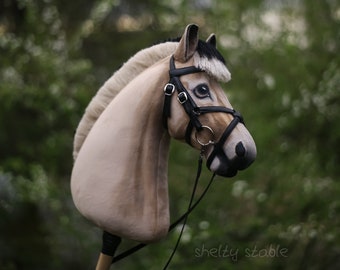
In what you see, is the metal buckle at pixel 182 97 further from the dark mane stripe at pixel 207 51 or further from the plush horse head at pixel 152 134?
the dark mane stripe at pixel 207 51

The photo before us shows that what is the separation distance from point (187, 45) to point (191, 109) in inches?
7.8

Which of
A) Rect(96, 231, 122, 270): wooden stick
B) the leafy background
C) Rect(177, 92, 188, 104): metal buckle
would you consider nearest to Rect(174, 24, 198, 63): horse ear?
Rect(177, 92, 188, 104): metal buckle

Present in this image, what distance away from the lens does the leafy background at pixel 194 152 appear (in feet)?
11.0

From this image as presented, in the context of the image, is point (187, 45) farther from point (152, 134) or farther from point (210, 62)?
point (152, 134)

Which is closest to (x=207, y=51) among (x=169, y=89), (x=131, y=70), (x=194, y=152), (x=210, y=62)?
(x=210, y=62)

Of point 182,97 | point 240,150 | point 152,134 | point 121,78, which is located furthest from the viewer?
point 121,78

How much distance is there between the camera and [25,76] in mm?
4059

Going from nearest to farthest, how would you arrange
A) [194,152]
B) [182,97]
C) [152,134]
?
[182,97] < [152,134] < [194,152]

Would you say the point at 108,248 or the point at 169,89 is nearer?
the point at 169,89

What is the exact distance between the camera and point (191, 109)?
159cm

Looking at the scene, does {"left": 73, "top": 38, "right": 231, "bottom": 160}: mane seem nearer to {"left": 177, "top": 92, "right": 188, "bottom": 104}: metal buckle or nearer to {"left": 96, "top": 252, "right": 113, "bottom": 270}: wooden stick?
{"left": 177, "top": 92, "right": 188, "bottom": 104}: metal buckle

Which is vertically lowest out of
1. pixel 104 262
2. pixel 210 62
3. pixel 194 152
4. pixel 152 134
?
pixel 104 262

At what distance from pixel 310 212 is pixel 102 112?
2.10m

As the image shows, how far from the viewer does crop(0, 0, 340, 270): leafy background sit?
3.35 metres
